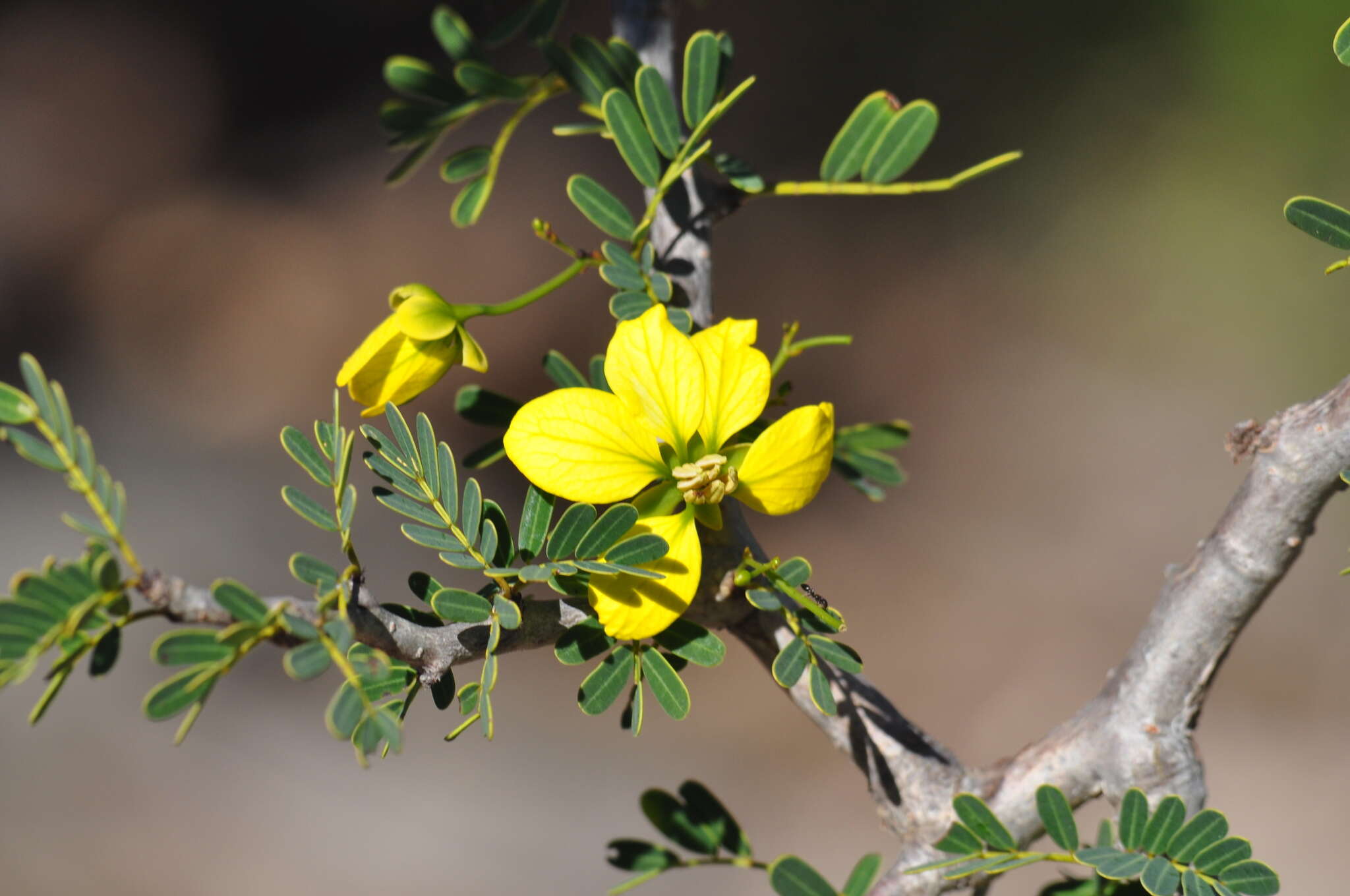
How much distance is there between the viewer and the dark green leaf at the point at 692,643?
1.47 ft

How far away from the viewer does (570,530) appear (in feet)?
1.33

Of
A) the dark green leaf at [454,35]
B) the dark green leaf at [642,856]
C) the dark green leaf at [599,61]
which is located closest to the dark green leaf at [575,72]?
the dark green leaf at [599,61]

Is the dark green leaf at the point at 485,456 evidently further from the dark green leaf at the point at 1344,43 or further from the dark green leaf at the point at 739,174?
the dark green leaf at the point at 1344,43

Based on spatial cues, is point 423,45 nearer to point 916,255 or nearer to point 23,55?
point 23,55

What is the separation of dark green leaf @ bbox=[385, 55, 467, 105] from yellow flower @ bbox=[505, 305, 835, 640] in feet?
0.94

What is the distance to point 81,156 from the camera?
2139 mm

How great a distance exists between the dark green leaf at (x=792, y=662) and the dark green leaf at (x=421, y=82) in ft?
1.25

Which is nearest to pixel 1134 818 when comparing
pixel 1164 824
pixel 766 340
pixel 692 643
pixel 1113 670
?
pixel 1164 824

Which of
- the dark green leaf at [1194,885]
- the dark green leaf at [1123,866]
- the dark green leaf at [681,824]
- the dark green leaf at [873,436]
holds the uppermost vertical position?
the dark green leaf at [873,436]

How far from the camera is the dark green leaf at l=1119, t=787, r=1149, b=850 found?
463 millimetres

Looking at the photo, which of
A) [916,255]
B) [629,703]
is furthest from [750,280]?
[629,703]

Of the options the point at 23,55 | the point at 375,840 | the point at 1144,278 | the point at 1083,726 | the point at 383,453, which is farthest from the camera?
the point at 23,55

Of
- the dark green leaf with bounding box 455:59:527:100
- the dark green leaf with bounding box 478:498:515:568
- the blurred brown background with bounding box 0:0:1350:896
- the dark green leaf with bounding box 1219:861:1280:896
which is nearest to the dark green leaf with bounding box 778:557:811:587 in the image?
the dark green leaf with bounding box 478:498:515:568

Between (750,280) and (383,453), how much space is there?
176 cm
